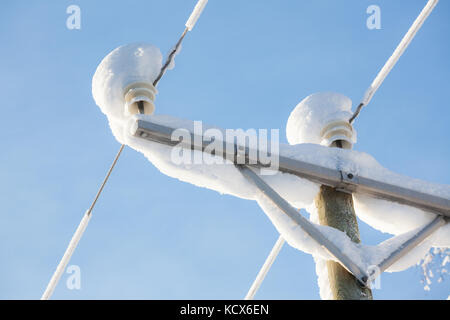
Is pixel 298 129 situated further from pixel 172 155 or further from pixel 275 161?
pixel 172 155

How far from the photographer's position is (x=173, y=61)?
2895 mm

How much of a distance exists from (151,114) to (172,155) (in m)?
0.21

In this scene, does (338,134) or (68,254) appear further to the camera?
(68,254)

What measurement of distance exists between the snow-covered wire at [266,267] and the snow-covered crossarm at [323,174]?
34.5 inches

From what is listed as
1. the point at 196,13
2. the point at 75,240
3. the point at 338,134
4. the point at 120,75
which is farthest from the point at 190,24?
the point at 75,240

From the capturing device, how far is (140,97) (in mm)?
2658

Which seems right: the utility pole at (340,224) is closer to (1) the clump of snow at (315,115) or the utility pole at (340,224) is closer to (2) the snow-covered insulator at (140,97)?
(1) the clump of snow at (315,115)

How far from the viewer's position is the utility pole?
218 cm

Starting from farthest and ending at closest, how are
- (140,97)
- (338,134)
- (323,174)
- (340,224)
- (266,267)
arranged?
1. (266,267)
2. (338,134)
3. (140,97)
4. (323,174)
5. (340,224)

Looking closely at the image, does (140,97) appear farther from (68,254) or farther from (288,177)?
(68,254)

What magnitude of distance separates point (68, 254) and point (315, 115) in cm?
124

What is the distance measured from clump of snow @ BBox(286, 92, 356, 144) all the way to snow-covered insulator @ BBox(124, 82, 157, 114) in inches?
25.0

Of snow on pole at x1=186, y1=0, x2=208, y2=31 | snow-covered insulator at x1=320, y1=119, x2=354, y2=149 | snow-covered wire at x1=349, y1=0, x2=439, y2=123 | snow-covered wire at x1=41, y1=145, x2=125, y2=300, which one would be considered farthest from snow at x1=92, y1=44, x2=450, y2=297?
snow-covered wire at x1=349, y1=0, x2=439, y2=123
